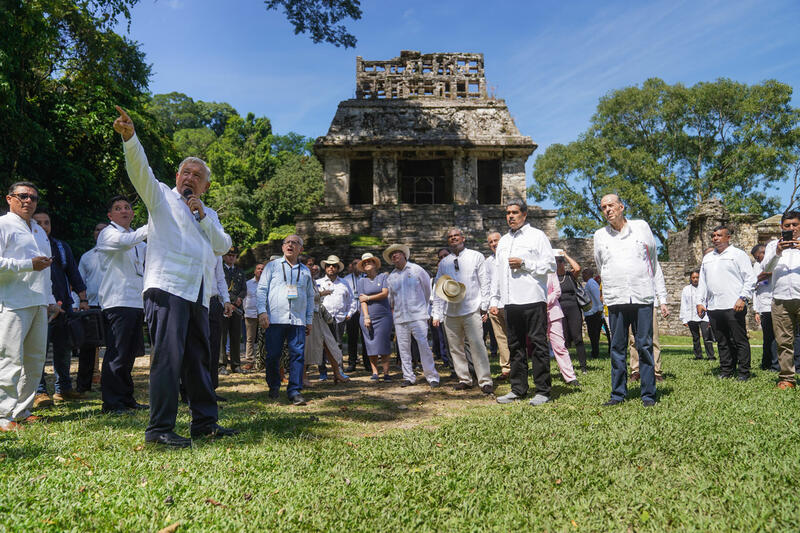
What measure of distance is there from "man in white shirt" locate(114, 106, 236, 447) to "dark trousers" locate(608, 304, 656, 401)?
3733mm

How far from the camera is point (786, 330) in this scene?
5.90m

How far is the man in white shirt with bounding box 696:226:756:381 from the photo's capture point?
666cm

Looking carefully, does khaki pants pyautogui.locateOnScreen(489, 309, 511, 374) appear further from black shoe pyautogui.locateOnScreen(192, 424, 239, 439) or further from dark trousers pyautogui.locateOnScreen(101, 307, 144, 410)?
dark trousers pyautogui.locateOnScreen(101, 307, 144, 410)

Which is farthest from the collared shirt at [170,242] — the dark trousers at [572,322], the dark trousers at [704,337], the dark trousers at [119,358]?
the dark trousers at [704,337]

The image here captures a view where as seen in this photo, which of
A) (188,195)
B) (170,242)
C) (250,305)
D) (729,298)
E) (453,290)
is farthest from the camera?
(250,305)

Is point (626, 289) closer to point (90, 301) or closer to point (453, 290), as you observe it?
point (453, 290)

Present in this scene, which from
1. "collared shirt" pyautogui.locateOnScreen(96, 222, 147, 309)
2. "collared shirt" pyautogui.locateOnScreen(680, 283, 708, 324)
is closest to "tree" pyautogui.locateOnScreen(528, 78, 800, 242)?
"collared shirt" pyautogui.locateOnScreen(680, 283, 708, 324)

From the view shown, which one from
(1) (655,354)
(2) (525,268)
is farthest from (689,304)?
(2) (525,268)

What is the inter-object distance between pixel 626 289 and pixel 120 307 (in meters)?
5.10

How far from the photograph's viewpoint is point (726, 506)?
101 inches

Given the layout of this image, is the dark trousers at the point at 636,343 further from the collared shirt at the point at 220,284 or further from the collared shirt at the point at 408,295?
the collared shirt at the point at 220,284

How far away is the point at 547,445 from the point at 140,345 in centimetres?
417

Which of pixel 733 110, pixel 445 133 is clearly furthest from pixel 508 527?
pixel 733 110

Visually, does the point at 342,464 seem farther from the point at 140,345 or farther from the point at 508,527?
the point at 140,345
